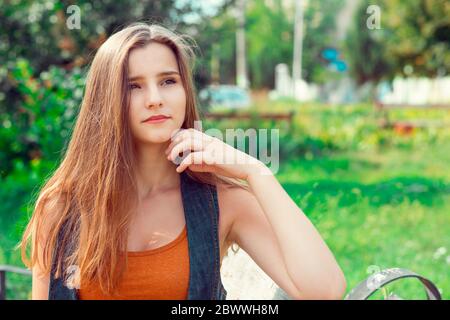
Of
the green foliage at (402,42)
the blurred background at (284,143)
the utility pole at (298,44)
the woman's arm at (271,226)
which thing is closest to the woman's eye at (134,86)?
the woman's arm at (271,226)

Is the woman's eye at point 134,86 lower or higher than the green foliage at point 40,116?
lower

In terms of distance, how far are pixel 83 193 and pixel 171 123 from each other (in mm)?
309

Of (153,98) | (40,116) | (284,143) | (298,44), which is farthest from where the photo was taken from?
(298,44)

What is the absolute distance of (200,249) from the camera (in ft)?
5.26

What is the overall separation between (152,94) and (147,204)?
1.08 feet

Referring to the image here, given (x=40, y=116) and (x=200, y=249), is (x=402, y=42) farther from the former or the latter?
(x=200, y=249)

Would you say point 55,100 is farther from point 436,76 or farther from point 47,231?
point 436,76

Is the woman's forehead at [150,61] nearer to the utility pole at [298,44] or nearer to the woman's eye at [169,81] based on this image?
the woman's eye at [169,81]

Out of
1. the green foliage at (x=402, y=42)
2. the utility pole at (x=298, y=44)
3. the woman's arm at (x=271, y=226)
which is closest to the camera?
the woman's arm at (x=271, y=226)

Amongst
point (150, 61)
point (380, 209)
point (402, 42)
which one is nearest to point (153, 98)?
point (150, 61)

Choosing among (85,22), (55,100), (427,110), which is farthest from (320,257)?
(427,110)

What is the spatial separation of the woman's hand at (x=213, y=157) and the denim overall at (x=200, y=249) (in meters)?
0.12

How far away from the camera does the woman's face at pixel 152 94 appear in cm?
159

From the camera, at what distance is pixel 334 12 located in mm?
26188
